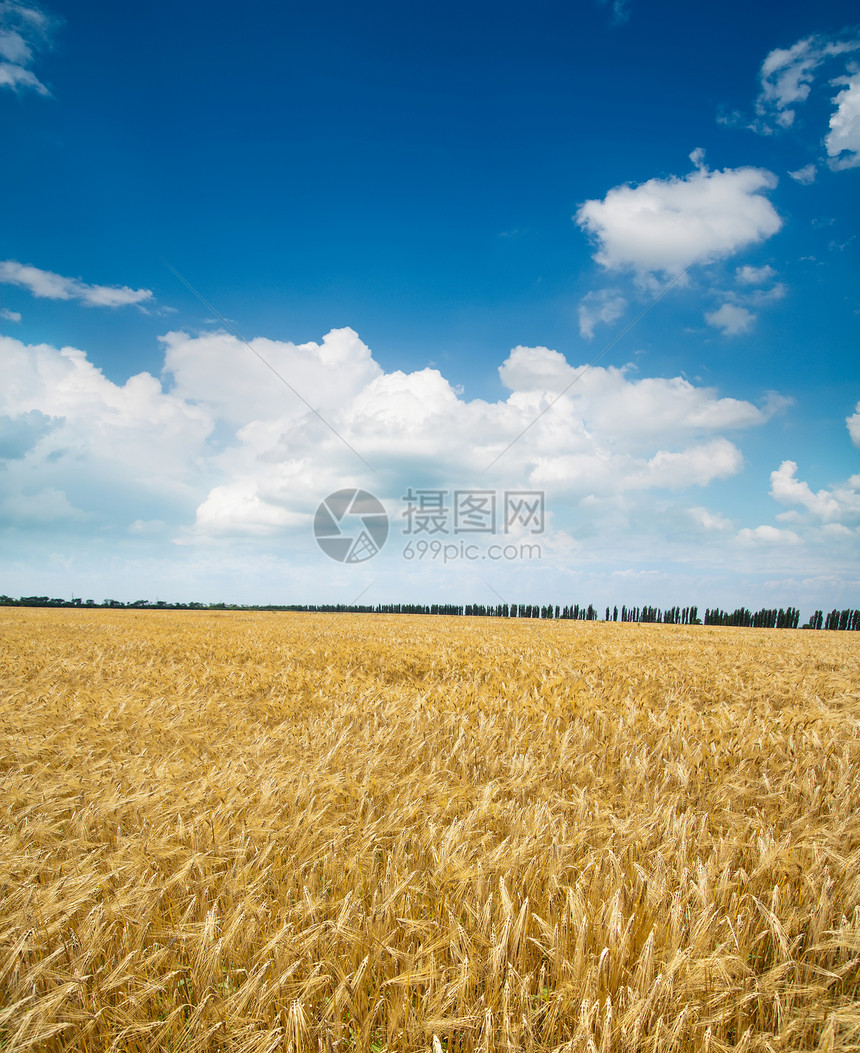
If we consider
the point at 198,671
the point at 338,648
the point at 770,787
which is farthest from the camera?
the point at 338,648

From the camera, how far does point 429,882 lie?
2.06 metres

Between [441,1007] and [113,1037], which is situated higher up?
[441,1007]

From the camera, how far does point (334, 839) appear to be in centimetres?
238

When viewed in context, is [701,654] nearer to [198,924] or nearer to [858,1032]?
[858,1032]

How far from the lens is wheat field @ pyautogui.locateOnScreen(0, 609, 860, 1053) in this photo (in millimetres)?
1462

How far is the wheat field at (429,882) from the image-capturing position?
1.46 meters

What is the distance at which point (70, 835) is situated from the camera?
2609 millimetres

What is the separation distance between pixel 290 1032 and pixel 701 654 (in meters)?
11.0

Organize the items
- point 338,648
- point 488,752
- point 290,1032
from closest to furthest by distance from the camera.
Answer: point 290,1032
point 488,752
point 338,648

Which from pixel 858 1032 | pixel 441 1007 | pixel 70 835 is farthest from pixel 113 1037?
pixel 858 1032

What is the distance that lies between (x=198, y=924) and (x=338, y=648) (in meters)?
8.54

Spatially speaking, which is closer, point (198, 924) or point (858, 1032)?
point (858, 1032)

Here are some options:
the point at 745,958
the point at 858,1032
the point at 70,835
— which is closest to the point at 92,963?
the point at 70,835

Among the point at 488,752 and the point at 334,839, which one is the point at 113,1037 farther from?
the point at 488,752
